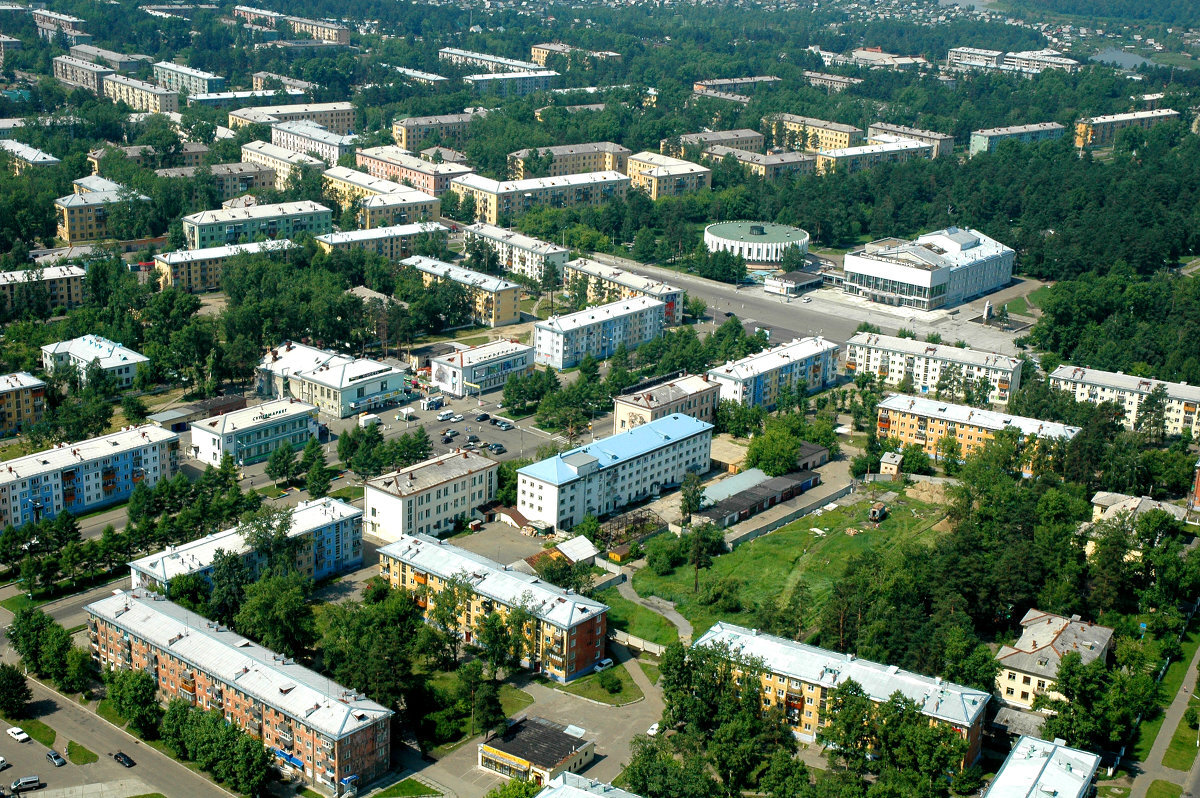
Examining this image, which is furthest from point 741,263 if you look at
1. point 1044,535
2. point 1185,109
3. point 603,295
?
point 1185,109

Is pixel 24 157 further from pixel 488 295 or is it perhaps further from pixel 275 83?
pixel 488 295

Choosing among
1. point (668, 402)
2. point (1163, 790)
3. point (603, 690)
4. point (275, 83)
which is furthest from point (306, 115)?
point (1163, 790)

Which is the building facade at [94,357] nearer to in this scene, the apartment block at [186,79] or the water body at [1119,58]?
the apartment block at [186,79]

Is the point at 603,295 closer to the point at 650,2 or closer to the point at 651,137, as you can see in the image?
the point at 651,137

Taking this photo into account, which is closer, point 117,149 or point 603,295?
point 603,295

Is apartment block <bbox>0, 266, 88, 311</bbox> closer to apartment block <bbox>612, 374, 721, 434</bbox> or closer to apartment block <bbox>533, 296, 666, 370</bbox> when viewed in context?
apartment block <bbox>533, 296, 666, 370</bbox>

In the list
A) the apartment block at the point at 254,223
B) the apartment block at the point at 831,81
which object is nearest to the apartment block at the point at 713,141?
the apartment block at the point at 831,81

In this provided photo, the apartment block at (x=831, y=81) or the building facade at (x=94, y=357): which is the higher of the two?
the apartment block at (x=831, y=81)
